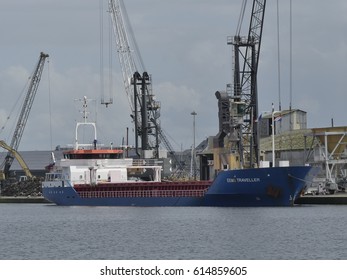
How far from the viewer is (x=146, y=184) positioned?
99.4 m

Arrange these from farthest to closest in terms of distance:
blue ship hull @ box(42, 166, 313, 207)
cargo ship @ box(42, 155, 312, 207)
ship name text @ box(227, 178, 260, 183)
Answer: cargo ship @ box(42, 155, 312, 207) < ship name text @ box(227, 178, 260, 183) < blue ship hull @ box(42, 166, 313, 207)

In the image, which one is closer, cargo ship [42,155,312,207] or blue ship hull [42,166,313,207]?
blue ship hull [42,166,313,207]

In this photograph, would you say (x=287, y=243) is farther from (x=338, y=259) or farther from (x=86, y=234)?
(x=86, y=234)

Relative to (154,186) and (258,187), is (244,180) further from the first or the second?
(154,186)

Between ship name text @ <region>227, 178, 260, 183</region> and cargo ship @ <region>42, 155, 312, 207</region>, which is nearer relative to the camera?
ship name text @ <region>227, 178, 260, 183</region>

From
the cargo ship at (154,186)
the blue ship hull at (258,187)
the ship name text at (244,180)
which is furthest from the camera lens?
the cargo ship at (154,186)

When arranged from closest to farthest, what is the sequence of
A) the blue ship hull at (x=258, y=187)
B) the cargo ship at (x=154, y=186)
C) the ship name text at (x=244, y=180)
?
the blue ship hull at (x=258, y=187) < the ship name text at (x=244, y=180) < the cargo ship at (x=154, y=186)

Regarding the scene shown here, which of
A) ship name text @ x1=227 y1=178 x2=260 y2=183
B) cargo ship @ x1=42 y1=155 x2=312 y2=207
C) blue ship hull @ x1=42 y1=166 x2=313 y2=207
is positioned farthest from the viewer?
cargo ship @ x1=42 y1=155 x2=312 y2=207

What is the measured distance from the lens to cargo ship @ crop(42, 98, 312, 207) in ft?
301

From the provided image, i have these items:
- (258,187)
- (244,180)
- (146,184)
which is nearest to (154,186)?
(146,184)

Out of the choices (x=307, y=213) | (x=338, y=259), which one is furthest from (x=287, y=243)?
(x=307, y=213)

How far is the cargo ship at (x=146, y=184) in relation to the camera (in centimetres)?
9188

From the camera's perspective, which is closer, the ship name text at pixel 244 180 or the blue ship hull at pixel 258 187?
the blue ship hull at pixel 258 187

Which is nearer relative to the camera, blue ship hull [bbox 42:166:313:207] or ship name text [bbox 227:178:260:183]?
blue ship hull [bbox 42:166:313:207]
